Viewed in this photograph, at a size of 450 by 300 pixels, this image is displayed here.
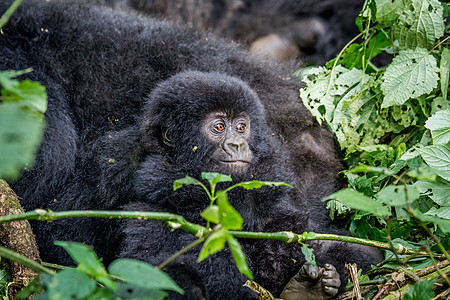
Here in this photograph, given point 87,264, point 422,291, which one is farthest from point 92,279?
point 422,291

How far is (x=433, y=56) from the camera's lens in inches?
103

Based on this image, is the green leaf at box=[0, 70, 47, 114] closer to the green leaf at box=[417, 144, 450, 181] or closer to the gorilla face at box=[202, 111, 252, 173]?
the gorilla face at box=[202, 111, 252, 173]

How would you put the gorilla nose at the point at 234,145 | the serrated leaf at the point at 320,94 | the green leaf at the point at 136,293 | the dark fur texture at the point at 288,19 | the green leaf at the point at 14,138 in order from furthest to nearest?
the dark fur texture at the point at 288,19, the serrated leaf at the point at 320,94, the gorilla nose at the point at 234,145, the green leaf at the point at 136,293, the green leaf at the point at 14,138

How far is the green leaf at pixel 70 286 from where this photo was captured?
1.11 meters

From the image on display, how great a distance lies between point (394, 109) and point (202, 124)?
110 centimetres

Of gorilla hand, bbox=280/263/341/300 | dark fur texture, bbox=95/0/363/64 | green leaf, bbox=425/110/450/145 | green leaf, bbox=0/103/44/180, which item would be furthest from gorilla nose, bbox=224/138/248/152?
dark fur texture, bbox=95/0/363/64

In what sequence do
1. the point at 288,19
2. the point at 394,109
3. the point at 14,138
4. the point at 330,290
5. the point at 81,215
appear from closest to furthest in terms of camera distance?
1. the point at 14,138
2. the point at 81,215
3. the point at 330,290
4. the point at 394,109
5. the point at 288,19

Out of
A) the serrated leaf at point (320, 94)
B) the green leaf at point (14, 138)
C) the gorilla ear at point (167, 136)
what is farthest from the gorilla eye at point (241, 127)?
the green leaf at point (14, 138)

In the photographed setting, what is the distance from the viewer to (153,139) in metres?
2.39

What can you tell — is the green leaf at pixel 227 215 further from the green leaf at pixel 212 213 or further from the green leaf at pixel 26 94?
the green leaf at pixel 26 94

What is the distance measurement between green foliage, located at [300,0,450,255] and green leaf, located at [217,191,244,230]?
3.43 ft

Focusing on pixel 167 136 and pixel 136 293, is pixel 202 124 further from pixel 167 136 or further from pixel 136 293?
pixel 136 293

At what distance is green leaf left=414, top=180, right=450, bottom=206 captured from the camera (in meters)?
→ 2.14

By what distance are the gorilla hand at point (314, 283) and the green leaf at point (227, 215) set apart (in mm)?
833
